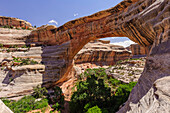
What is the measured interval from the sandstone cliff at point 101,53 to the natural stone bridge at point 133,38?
517 inches

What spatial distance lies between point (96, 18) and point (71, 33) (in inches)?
203

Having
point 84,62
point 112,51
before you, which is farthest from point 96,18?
point 112,51

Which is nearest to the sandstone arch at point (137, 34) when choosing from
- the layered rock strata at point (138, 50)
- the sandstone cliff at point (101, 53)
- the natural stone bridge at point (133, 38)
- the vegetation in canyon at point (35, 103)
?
the natural stone bridge at point (133, 38)

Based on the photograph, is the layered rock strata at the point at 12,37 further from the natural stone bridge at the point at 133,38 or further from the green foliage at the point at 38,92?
the green foliage at the point at 38,92

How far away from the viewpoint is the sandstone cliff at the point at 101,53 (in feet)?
97.5

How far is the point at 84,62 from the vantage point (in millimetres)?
31125

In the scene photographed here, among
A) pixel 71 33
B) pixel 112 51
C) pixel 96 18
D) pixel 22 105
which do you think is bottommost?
→ pixel 22 105

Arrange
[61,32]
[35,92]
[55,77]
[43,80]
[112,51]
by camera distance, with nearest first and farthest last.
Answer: [35,92]
[43,80]
[55,77]
[61,32]
[112,51]

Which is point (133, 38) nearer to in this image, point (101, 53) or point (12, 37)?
point (12, 37)

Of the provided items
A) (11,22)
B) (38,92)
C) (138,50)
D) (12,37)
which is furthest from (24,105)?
(138,50)

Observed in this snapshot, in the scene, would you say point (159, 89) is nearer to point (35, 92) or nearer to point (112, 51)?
point (35, 92)

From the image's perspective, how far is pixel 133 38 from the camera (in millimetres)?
9414

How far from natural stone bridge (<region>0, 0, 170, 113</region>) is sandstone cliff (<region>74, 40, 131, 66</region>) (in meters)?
13.1

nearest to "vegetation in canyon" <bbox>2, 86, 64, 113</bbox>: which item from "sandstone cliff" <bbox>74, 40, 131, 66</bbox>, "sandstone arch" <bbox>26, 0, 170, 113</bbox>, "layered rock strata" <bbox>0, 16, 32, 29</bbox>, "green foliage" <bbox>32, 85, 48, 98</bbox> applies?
"green foliage" <bbox>32, 85, 48, 98</bbox>
